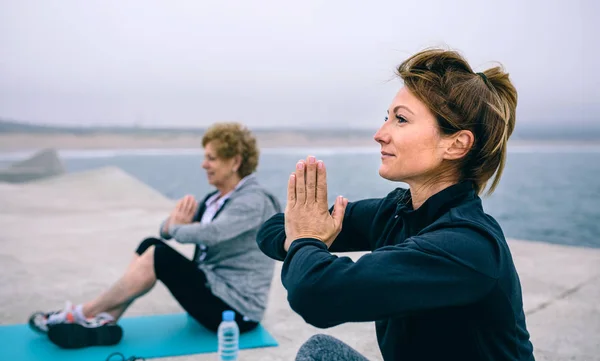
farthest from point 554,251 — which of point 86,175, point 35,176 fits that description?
point 35,176

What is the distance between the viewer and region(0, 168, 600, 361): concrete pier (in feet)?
9.71

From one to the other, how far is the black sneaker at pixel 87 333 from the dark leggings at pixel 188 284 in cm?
31

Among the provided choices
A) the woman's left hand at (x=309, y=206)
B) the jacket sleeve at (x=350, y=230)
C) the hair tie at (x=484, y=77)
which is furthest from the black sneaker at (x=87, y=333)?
the hair tie at (x=484, y=77)

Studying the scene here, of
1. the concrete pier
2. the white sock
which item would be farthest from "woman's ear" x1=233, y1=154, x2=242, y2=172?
the white sock

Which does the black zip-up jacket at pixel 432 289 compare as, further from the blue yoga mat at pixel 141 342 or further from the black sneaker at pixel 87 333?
the black sneaker at pixel 87 333

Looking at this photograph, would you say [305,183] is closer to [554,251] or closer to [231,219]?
[231,219]

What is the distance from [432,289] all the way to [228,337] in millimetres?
1834

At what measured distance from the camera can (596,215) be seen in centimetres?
820

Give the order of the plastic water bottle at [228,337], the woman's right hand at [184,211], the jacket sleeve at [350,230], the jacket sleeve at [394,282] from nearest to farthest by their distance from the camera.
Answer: the jacket sleeve at [394,282], the jacket sleeve at [350,230], the plastic water bottle at [228,337], the woman's right hand at [184,211]

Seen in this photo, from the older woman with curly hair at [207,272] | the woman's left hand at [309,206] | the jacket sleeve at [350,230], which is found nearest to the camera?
the woman's left hand at [309,206]

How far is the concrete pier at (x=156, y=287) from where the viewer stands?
2.96 meters

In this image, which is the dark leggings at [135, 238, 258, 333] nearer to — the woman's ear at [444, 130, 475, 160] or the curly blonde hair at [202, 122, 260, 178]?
the curly blonde hair at [202, 122, 260, 178]

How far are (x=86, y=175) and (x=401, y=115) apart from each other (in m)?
13.6

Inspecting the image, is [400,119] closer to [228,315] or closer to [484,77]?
[484,77]
